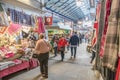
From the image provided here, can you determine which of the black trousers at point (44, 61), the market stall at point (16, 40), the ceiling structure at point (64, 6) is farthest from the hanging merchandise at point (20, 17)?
the ceiling structure at point (64, 6)

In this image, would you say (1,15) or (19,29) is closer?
(1,15)

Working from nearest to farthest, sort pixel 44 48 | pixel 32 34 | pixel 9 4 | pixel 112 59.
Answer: pixel 112 59 → pixel 44 48 → pixel 9 4 → pixel 32 34

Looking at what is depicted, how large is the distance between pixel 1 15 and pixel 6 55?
1.50 m

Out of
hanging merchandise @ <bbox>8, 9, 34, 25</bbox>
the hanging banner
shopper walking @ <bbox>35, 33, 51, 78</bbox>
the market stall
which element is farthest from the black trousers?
the hanging banner

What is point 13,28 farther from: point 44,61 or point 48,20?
point 48,20

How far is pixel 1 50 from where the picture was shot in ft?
18.6

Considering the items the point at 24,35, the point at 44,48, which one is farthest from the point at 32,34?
the point at 44,48

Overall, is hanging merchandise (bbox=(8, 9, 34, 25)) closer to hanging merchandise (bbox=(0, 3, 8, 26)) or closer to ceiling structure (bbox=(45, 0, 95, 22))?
hanging merchandise (bbox=(0, 3, 8, 26))

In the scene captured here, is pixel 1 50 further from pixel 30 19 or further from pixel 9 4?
pixel 30 19

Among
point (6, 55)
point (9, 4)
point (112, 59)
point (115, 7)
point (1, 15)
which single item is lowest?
point (6, 55)

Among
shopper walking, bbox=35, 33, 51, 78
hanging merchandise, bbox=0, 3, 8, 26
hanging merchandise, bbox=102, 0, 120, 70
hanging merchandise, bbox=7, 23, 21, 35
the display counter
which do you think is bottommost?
the display counter

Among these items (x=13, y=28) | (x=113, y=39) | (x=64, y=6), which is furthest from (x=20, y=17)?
(x=64, y=6)

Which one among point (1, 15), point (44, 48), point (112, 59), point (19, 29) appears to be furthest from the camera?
point (19, 29)

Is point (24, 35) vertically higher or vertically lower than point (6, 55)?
higher
